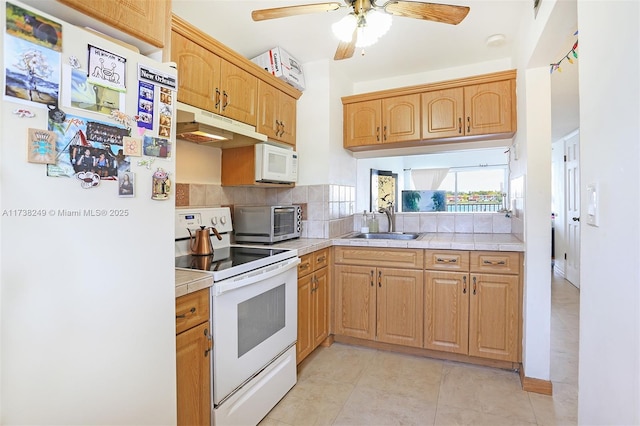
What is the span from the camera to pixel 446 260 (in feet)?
8.14

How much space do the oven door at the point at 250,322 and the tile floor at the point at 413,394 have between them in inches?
15.4

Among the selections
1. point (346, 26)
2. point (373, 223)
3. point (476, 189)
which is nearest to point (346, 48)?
point (346, 26)

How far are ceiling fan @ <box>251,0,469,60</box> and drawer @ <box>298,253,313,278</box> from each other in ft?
4.69

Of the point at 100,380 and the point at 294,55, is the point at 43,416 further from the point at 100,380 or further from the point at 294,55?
the point at 294,55

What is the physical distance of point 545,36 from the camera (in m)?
1.68

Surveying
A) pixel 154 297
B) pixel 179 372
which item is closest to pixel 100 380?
pixel 154 297

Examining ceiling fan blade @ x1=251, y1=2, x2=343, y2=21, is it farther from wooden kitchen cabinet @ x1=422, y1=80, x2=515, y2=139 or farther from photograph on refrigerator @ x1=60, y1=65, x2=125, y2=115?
wooden kitchen cabinet @ x1=422, y1=80, x2=515, y2=139

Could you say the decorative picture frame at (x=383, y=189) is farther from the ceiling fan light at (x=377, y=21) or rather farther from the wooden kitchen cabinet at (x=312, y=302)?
the ceiling fan light at (x=377, y=21)

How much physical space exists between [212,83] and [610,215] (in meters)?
2.05

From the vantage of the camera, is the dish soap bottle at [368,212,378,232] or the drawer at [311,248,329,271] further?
the dish soap bottle at [368,212,378,232]

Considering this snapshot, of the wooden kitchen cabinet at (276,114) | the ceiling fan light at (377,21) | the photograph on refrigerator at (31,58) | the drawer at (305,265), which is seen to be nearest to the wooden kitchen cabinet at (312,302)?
the drawer at (305,265)

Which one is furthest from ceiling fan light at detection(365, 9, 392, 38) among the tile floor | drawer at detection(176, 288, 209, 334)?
the tile floor

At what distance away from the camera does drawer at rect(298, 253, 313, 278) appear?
7.70ft

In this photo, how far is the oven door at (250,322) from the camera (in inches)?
60.4
